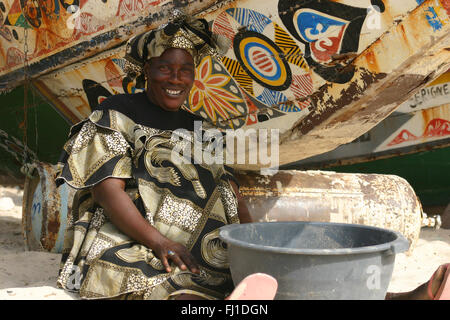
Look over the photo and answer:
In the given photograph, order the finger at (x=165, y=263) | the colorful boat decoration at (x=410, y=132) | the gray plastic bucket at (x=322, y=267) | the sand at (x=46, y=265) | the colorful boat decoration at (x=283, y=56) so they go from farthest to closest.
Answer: the colorful boat decoration at (x=410, y=132) < the colorful boat decoration at (x=283, y=56) < the sand at (x=46, y=265) < the finger at (x=165, y=263) < the gray plastic bucket at (x=322, y=267)

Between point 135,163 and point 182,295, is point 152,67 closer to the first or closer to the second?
point 135,163

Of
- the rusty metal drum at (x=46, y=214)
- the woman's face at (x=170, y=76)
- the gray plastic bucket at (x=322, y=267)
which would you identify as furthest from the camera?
the rusty metal drum at (x=46, y=214)

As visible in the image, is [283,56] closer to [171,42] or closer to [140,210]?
[171,42]

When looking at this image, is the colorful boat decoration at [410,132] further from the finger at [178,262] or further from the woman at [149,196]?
the finger at [178,262]

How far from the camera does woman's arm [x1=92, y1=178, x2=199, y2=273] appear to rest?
2.33 m

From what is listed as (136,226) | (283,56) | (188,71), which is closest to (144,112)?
(188,71)

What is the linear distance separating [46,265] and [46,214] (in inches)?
20.7

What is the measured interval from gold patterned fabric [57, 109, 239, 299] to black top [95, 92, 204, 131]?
0.14ft

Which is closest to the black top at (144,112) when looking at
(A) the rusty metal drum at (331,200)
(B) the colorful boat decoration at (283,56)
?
(B) the colorful boat decoration at (283,56)

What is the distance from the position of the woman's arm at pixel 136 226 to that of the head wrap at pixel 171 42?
2.12 feet

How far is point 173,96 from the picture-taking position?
2.67 metres

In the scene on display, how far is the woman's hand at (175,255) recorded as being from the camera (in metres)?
2.32

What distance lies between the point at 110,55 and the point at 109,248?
6.36 ft
